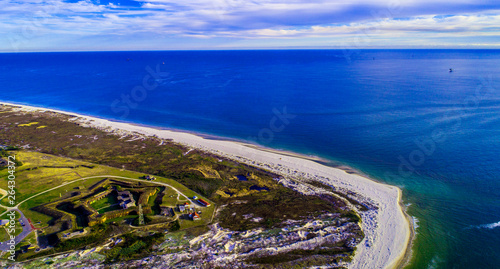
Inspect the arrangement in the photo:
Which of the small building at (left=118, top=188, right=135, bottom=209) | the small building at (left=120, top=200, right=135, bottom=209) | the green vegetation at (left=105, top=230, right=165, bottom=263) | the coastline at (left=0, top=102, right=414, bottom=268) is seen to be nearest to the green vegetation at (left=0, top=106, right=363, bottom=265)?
the green vegetation at (left=105, top=230, right=165, bottom=263)

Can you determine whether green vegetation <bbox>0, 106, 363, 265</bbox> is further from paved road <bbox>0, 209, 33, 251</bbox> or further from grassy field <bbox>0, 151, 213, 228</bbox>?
paved road <bbox>0, 209, 33, 251</bbox>

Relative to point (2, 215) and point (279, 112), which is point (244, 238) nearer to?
point (2, 215)

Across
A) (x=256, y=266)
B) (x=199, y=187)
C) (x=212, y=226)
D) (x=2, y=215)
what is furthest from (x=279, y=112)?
(x=2, y=215)

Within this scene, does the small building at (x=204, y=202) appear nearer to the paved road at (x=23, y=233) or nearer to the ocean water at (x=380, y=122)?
the paved road at (x=23, y=233)

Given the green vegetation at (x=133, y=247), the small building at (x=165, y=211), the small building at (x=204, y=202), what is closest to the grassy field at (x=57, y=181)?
the small building at (x=165, y=211)

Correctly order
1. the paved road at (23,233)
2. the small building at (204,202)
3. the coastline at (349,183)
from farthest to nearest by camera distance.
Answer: the small building at (204,202)
the coastline at (349,183)
the paved road at (23,233)
